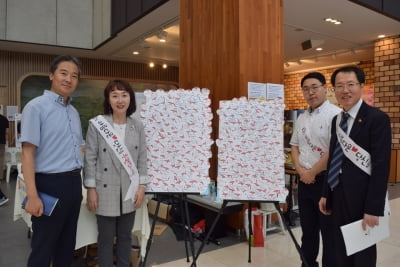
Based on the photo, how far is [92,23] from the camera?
7.89 metres

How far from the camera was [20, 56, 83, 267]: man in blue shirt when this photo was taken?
174 cm

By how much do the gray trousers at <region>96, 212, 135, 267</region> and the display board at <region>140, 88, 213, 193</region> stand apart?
348 mm

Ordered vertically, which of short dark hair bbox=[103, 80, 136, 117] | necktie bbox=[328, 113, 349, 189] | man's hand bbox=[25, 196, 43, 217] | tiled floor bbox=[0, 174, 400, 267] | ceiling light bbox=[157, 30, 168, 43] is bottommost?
tiled floor bbox=[0, 174, 400, 267]

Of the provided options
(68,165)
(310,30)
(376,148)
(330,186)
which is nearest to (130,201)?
(68,165)

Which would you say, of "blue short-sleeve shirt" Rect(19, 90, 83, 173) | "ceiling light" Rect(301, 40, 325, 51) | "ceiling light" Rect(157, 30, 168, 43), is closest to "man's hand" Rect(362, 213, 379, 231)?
"blue short-sleeve shirt" Rect(19, 90, 83, 173)

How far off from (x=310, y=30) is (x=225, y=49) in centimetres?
364

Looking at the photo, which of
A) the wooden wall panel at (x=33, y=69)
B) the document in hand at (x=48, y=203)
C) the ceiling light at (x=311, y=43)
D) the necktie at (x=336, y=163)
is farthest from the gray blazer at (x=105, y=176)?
the wooden wall panel at (x=33, y=69)

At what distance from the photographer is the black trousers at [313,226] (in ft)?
7.39

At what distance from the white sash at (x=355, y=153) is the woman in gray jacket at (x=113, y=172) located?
1313 millimetres

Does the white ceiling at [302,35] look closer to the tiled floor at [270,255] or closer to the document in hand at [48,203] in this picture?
the tiled floor at [270,255]

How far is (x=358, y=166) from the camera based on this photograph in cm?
183

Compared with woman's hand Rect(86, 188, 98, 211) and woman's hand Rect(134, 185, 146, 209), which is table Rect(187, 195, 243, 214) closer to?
woman's hand Rect(134, 185, 146, 209)

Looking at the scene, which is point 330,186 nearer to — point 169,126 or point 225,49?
point 169,126

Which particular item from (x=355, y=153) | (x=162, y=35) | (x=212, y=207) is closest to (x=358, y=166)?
(x=355, y=153)
